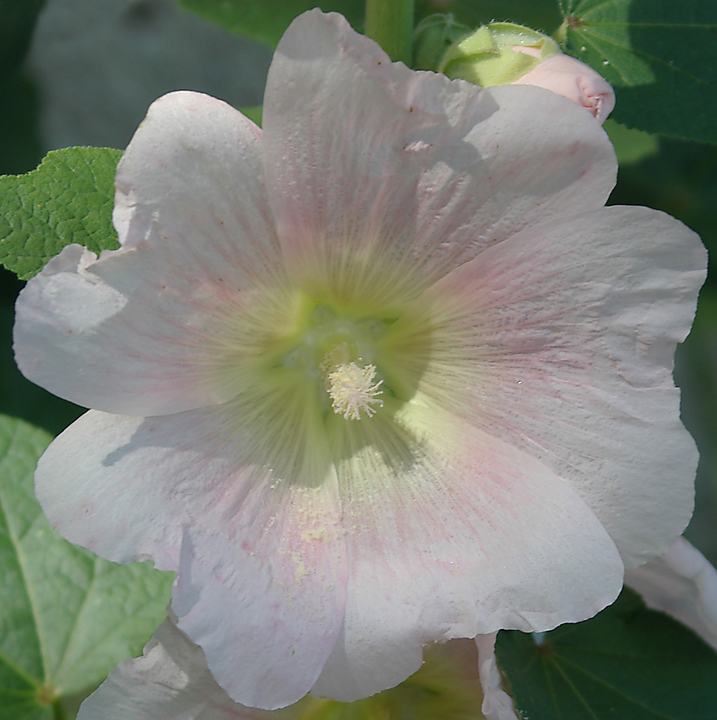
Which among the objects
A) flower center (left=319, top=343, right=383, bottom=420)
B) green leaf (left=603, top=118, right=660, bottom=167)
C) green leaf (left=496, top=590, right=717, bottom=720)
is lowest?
green leaf (left=496, top=590, right=717, bottom=720)

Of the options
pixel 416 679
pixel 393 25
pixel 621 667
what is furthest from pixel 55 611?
pixel 393 25

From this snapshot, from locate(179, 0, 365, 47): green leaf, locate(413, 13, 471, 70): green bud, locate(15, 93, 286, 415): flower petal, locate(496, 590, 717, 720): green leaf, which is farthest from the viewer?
locate(179, 0, 365, 47): green leaf

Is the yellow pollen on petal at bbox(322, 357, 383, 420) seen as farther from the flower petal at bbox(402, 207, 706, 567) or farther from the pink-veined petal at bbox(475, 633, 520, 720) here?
the pink-veined petal at bbox(475, 633, 520, 720)

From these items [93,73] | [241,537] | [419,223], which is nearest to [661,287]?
[419,223]

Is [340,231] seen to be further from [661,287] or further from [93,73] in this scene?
[93,73]

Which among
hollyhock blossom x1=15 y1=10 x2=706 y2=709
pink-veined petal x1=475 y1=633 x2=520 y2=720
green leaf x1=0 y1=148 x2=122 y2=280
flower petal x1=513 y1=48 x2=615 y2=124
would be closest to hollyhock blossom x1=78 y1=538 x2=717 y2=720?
pink-veined petal x1=475 y1=633 x2=520 y2=720

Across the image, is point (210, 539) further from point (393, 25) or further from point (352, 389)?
point (393, 25)

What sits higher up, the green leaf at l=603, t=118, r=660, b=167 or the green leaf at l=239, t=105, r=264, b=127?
the green leaf at l=239, t=105, r=264, b=127
